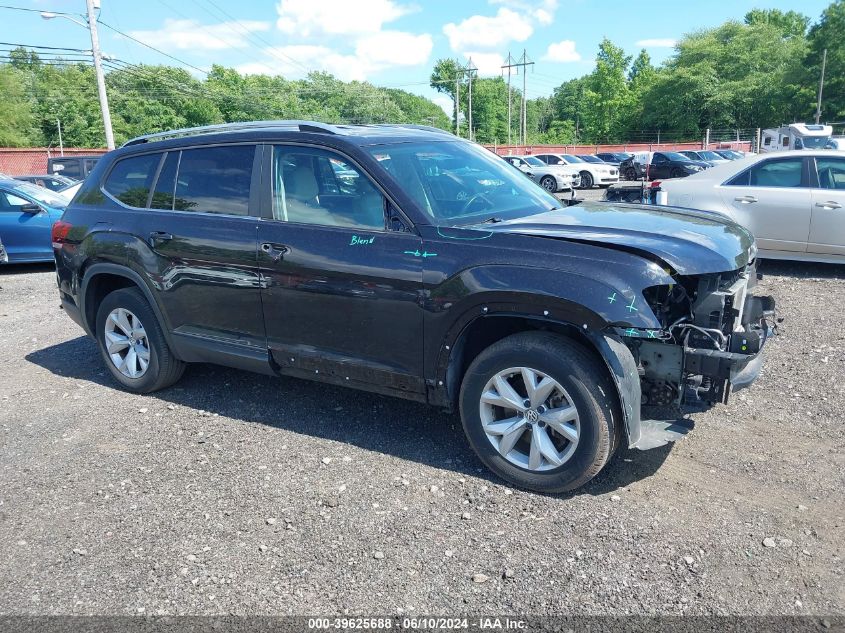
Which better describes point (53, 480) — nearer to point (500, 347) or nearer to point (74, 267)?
point (74, 267)

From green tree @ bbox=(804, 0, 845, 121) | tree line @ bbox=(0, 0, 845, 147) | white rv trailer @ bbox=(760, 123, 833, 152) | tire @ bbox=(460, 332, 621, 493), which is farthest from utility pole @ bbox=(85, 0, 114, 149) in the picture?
green tree @ bbox=(804, 0, 845, 121)

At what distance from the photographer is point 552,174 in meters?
25.0

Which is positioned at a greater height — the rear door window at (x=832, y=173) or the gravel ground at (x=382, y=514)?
the rear door window at (x=832, y=173)

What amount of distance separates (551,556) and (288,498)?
1.46m

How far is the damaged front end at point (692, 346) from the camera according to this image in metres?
3.26

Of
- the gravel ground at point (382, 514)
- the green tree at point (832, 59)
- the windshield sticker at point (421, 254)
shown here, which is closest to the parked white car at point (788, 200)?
the gravel ground at point (382, 514)

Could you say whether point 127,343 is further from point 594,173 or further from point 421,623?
point 594,173

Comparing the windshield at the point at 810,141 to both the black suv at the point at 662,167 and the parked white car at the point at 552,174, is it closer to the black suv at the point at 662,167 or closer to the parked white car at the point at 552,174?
the black suv at the point at 662,167

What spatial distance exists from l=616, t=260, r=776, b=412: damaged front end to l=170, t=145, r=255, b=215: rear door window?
2.64m

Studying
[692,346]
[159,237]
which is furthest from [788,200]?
[159,237]

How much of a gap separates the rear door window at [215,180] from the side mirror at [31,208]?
729cm

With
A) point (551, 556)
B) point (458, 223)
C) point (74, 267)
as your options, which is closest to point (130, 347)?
point (74, 267)

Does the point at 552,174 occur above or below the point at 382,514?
above

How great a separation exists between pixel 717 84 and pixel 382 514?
79.9 m
